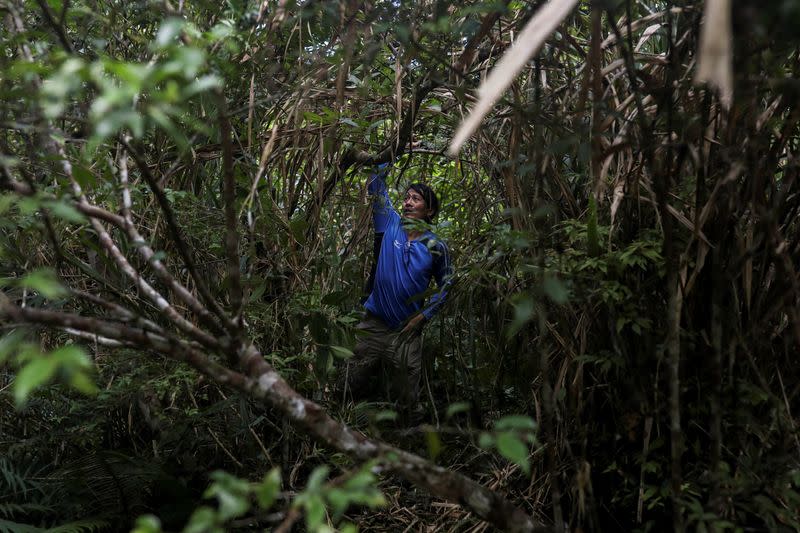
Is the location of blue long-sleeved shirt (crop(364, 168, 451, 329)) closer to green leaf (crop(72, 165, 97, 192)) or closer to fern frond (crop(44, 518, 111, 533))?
fern frond (crop(44, 518, 111, 533))

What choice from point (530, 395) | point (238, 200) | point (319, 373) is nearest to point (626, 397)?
point (530, 395)

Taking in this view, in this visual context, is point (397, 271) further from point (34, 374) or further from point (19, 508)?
point (34, 374)

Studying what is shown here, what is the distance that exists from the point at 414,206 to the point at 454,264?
43 cm

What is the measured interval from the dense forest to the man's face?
0.25 meters

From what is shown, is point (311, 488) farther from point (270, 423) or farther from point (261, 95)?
point (261, 95)

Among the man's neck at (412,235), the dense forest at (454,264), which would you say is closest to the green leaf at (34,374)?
the dense forest at (454,264)

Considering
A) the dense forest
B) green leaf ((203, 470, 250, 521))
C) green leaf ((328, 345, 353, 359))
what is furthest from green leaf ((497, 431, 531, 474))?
green leaf ((328, 345, 353, 359))

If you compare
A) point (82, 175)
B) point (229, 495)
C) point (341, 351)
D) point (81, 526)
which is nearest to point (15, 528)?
point (81, 526)

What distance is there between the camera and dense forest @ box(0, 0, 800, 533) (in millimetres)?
1336

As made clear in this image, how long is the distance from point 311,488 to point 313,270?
194cm

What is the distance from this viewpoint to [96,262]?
113 inches

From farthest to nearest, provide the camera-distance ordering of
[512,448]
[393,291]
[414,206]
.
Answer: [393,291] < [414,206] < [512,448]

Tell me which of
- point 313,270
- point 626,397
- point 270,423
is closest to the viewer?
point 626,397

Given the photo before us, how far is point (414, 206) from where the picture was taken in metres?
3.47
